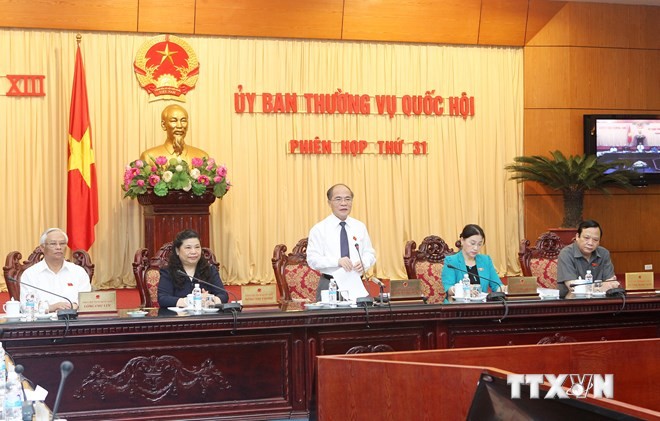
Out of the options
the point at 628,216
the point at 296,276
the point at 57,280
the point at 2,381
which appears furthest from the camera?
the point at 628,216

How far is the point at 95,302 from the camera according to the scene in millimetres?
4672

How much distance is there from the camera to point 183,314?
4730 mm

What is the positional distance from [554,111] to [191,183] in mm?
A: 4561

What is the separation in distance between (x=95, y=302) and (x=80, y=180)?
436 centimetres

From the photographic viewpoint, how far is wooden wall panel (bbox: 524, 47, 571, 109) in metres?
10.8

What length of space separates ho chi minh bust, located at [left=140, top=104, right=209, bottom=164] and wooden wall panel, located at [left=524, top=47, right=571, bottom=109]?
161 inches

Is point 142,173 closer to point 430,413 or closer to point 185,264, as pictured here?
point 185,264

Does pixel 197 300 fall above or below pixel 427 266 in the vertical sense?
below

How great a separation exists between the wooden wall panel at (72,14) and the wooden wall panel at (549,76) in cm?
452

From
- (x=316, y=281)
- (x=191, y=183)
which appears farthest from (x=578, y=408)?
(x=191, y=183)

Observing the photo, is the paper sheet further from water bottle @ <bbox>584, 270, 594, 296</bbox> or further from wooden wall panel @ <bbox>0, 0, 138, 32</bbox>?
wooden wall panel @ <bbox>0, 0, 138, 32</bbox>

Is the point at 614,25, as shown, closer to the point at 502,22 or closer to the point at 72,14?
the point at 502,22

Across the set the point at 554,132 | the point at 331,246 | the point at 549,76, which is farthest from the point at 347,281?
the point at 549,76

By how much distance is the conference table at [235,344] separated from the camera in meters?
4.42
